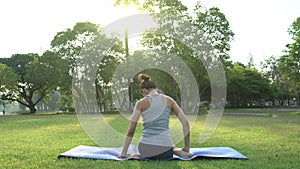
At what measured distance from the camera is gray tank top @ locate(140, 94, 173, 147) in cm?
616

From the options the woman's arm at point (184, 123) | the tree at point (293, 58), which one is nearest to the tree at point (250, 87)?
the tree at point (293, 58)

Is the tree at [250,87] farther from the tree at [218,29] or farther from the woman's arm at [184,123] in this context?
the woman's arm at [184,123]

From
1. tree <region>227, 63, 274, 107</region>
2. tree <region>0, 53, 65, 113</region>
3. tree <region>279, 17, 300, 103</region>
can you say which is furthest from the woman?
tree <region>227, 63, 274, 107</region>

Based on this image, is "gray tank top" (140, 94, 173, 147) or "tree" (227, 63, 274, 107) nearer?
"gray tank top" (140, 94, 173, 147)

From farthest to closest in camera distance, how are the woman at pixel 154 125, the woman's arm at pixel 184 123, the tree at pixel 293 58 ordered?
the tree at pixel 293 58
the woman's arm at pixel 184 123
the woman at pixel 154 125

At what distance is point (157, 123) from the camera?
618 centimetres

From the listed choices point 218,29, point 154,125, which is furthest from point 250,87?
point 154,125

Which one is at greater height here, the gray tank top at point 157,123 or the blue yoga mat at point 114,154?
the gray tank top at point 157,123

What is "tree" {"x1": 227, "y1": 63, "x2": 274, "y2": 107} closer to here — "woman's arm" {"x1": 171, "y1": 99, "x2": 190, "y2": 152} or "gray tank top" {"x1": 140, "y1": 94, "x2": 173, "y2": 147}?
"woman's arm" {"x1": 171, "y1": 99, "x2": 190, "y2": 152}

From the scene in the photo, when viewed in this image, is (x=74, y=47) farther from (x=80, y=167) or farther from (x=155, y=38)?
(x=80, y=167)

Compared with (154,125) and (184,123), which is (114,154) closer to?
(154,125)

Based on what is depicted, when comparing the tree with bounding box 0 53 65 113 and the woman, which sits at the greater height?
the tree with bounding box 0 53 65 113

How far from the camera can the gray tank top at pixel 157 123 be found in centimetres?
616

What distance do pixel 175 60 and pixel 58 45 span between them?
20189 mm
